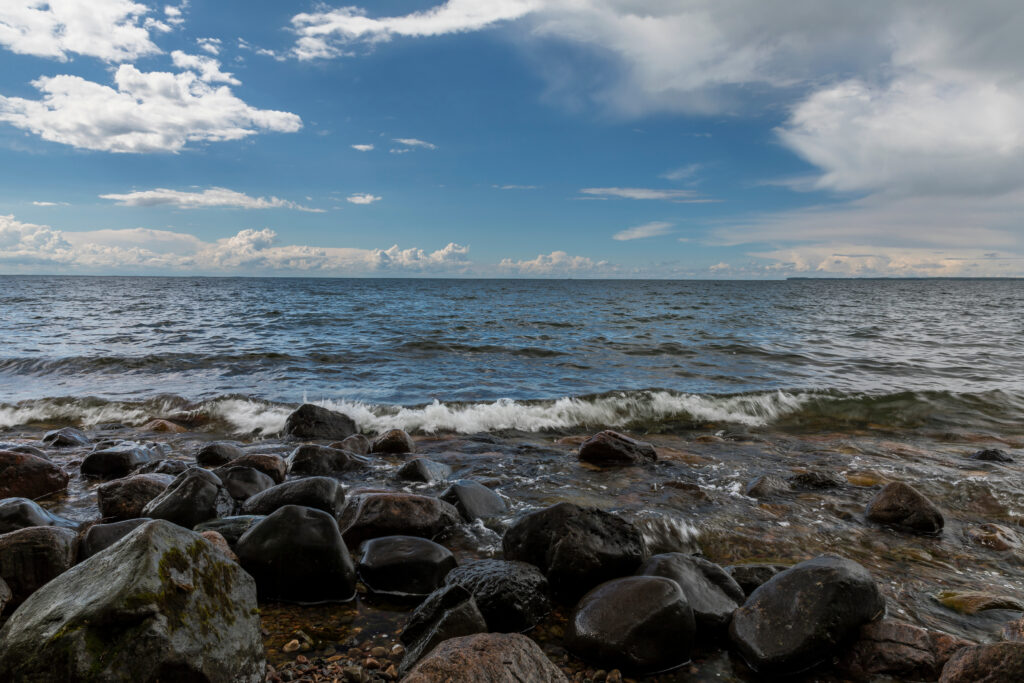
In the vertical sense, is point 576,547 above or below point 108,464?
above

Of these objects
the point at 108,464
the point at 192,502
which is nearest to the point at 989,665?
the point at 192,502

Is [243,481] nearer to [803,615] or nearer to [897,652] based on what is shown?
[803,615]

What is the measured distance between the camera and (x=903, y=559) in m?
4.57

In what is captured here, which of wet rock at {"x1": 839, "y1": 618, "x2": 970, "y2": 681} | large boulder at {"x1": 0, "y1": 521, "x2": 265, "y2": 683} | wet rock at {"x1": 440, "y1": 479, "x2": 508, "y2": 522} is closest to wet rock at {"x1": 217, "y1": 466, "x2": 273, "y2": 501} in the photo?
wet rock at {"x1": 440, "y1": 479, "x2": 508, "y2": 522}

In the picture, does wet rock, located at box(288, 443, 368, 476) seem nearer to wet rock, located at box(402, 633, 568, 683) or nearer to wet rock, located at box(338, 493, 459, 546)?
wet rock, located at box(338, 493, 459, 546)

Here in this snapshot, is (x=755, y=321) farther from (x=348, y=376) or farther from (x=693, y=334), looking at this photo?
(x=348, y=376)

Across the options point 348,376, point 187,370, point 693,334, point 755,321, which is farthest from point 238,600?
point 755,321

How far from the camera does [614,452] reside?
23.7 ft

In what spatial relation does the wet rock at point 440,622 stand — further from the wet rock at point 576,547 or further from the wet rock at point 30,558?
the wet rock at point 30,558

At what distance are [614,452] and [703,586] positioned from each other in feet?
12.0

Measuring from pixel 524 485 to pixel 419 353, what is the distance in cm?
1210

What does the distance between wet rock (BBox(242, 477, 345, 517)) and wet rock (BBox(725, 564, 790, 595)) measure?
3.48 meters

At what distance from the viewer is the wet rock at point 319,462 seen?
6.70 meters

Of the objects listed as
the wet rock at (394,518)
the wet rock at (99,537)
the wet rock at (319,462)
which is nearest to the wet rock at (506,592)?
the wet rock at (394,518)
